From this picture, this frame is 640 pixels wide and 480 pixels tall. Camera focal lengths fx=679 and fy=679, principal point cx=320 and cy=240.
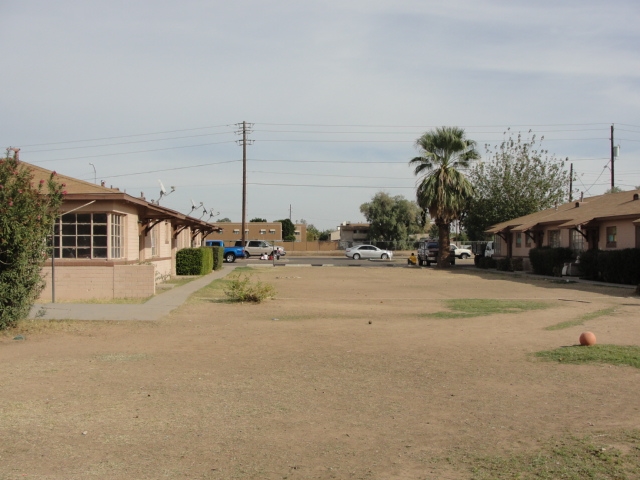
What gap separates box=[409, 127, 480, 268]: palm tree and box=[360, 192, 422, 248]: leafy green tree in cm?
4450

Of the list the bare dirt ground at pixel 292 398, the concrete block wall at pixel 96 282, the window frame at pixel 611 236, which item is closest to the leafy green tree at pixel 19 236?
the bare dirt ground at pixel 292 398

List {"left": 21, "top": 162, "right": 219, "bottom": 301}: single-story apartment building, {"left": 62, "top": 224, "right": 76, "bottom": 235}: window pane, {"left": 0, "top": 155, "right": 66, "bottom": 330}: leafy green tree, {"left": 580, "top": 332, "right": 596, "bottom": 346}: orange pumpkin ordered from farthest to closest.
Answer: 1. {"left": 62, "top": 224, "right": 76, "bottom": 235}: window pane
2. {"left": 21, "top": 162, "right": 219, "bottom": 301}: single-story apartment building
3. {"left": 0, "top": 155, "right": 66, "bottom": 330}: leafy green tree
4. {"left": 580, "top": 332, "right": 596, "bottom": 346}: orange pumpkin

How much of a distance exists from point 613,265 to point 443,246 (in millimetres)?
→ 20304

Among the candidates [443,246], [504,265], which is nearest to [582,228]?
[504,265]

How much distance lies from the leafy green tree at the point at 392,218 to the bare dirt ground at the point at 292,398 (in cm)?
7783

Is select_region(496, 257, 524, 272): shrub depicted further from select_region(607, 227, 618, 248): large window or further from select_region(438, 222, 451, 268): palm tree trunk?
select_region(607, 227, 618, 248): large window

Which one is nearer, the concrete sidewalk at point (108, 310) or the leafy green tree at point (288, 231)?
the concrete sidewalk at point (108, 310)

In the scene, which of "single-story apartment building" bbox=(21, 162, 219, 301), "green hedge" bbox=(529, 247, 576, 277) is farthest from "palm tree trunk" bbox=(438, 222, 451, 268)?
"single-story apartment building" bbox=(21, 162, 219, 301)

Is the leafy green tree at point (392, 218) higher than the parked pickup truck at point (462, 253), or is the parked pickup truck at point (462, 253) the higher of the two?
the leafy green tree at point (392, 218)

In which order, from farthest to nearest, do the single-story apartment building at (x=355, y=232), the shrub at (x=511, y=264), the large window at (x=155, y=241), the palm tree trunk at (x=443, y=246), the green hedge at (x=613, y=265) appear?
the single-story apartment building at (x=355, y=232)
the palm tree trunk at (x=443, y=246)
the shrub at (x=511, y=264)
the large window at (x=155, y=241)
the green hedge at (x=613, y=265)

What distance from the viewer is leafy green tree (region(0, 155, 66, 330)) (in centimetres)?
1253

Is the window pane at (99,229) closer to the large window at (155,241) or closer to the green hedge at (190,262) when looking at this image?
the large window at (155,241)

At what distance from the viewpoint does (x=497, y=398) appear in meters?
8.13

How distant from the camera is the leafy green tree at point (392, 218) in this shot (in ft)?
305
